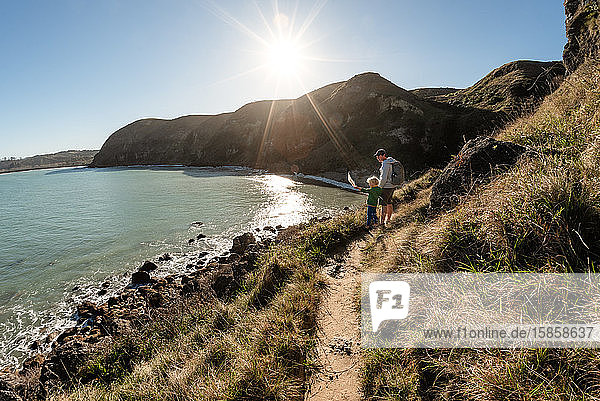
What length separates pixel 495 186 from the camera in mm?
5102

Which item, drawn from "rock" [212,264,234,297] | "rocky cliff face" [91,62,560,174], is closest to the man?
"rock" [212,264,234,297]

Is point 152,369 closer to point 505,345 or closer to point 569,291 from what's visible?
point 505,345

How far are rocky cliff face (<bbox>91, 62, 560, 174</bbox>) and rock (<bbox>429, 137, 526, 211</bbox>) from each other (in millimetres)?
24664

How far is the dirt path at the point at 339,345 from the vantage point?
3508 mm

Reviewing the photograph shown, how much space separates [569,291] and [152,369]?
6.90 meters

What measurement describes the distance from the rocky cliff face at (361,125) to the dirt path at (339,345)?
29.0 m

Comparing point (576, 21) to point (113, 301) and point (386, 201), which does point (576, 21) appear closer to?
point (386, 201)

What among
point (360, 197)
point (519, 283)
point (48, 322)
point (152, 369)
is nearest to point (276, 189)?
point (360, 197)

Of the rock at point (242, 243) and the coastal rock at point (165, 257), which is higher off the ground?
the rock at point (242, 243)

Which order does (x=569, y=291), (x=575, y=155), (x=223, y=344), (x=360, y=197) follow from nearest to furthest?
(x=569, y=291) < (x=575, y=155) < (x=223, y=344) < (x=360, y=197)

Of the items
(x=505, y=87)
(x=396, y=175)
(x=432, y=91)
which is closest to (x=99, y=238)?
(x=396, y=175)

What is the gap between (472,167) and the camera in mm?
6551

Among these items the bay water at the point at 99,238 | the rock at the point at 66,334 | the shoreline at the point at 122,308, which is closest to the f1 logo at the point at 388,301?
the shoreline at the point at 122,308

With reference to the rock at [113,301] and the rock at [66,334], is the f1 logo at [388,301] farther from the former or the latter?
the rock at [113,301]
